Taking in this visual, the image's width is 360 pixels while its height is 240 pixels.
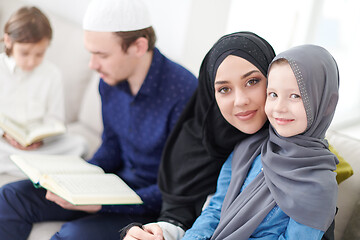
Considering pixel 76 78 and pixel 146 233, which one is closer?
pixel 146 233

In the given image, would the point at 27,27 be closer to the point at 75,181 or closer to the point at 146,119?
the point at 146,119

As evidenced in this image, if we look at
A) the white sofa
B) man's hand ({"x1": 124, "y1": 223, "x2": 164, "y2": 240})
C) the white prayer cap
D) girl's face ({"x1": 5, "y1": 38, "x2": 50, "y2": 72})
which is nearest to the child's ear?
girl's face ({"x1": 5, "y1": 38, "x2": 50, "y2": 72})

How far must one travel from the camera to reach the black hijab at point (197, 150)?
4.31 ft

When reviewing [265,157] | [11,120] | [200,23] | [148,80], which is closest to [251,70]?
[265,157]

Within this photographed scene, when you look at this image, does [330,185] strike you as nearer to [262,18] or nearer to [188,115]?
[188,115]

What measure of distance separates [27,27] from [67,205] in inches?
29.6

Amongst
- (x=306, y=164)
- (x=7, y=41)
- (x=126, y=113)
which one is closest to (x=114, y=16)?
(x=126, y=113)

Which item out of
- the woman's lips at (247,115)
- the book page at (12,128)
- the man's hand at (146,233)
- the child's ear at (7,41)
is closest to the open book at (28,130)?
the book page at (12,128)

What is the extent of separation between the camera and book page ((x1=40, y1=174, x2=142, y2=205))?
1.28m

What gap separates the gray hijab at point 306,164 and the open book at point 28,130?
1.01 m

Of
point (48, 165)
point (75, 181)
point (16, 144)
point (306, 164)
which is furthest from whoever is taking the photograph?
point (16, 144)

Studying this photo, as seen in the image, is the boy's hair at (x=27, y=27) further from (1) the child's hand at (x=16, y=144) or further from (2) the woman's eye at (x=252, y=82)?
(2) the woman's eye at (x=252, y=82)

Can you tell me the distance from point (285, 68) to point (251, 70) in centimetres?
14

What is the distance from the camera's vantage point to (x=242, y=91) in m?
1.16
